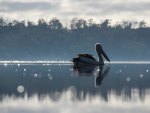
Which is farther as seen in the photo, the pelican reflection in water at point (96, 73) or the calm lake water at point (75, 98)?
the pelican reflection in water at point (96, 73)

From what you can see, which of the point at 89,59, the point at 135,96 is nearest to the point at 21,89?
the point at 135,96

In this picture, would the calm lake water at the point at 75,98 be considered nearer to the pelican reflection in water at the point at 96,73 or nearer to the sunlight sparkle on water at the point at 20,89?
the sunlight sparkle on water at the point at 20,89

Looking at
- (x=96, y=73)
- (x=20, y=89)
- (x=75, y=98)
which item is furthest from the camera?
(x=96, y=73)

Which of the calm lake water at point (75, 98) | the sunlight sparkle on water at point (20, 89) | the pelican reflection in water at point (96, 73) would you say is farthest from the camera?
the pelican reflection in water at point (96, 73)

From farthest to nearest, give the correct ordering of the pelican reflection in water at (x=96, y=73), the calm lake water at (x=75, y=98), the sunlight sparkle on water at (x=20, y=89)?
the pelican reflection in water at (x=96, y=73)
the sunlight sparkle on water at (x=20, y=89)
the calm lake water at (x=75, y=98)

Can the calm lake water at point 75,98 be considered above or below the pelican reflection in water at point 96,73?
above

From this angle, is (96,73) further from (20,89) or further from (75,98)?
(75,98)

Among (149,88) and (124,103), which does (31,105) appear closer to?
(124,103)

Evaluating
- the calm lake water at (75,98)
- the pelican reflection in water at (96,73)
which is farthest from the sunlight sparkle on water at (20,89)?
the pelican reflection in water at (96,73)

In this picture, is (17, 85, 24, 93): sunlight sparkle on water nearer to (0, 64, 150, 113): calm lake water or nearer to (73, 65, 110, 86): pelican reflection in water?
(0, 64, 150, 113): calm lake water

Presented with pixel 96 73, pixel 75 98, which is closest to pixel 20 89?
pixel 75 98

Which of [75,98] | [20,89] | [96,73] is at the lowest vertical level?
[96,73]

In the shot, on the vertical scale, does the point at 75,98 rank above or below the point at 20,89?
above

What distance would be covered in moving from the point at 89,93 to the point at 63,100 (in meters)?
3.88
